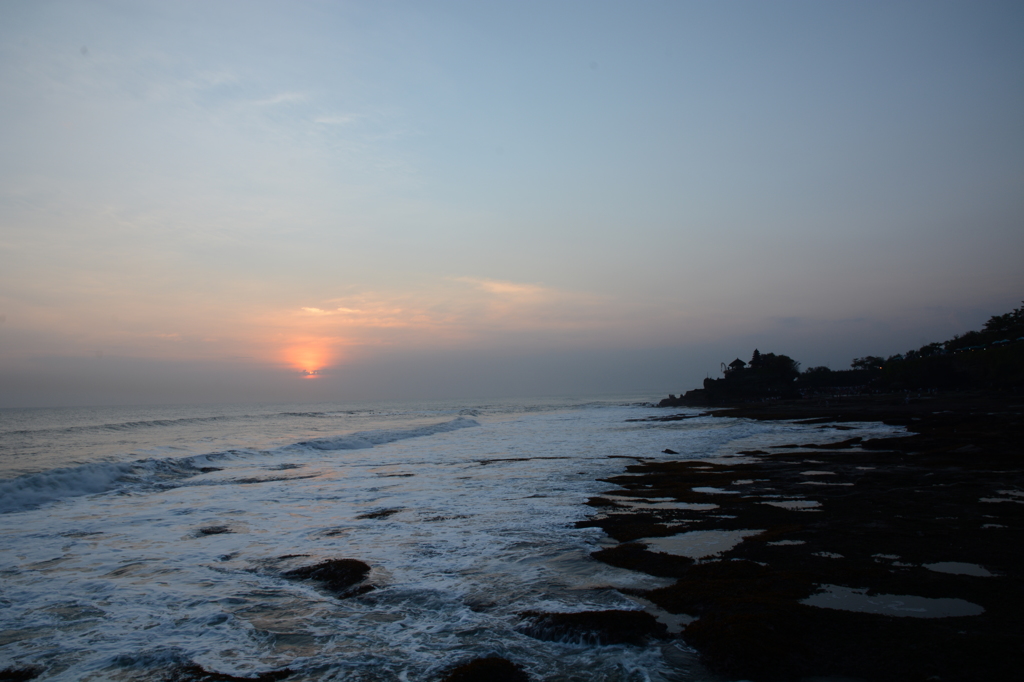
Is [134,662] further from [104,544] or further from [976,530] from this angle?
[976,530]

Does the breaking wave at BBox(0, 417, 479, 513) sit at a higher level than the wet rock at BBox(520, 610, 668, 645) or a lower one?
lower

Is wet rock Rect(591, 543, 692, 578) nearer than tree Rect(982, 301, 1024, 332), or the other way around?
wet rock Rect(591, 543, 692, 578)

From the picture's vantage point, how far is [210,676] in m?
5.22

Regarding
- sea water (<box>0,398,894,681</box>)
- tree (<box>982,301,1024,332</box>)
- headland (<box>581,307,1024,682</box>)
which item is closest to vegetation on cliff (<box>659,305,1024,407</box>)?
tree (<box>982,301,1024,332</box>)

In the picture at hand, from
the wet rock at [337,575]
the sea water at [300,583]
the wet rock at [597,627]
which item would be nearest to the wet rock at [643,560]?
the sea water at [300,583]

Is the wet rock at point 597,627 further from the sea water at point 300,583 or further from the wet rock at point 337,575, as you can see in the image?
the wet rock at point 337,575

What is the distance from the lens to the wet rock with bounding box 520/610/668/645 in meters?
5.88

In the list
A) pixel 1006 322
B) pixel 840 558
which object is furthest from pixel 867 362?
pixel 840 558

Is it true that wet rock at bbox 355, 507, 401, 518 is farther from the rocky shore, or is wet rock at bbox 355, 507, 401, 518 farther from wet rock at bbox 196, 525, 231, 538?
the rocky shore

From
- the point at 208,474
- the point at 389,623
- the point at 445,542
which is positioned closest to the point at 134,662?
the point at 389,623

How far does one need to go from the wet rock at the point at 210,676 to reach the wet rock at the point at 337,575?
225cm

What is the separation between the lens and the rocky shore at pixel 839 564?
513 centimetres

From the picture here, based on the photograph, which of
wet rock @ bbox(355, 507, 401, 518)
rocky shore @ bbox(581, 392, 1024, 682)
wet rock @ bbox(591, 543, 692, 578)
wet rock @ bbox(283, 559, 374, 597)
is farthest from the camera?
wet rock @ bbox(355, 507, 401, 518)

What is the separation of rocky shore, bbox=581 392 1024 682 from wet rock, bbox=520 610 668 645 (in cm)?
49
